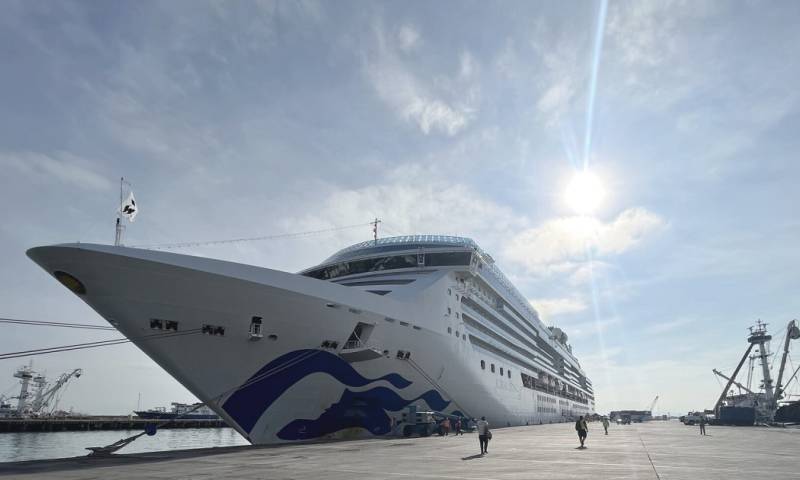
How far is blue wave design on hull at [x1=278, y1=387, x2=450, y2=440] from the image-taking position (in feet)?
68.2

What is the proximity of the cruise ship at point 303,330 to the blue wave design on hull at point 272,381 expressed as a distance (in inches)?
1.6

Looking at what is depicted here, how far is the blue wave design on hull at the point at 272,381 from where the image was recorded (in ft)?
62.3

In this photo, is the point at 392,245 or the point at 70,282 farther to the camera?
the point at 392,245

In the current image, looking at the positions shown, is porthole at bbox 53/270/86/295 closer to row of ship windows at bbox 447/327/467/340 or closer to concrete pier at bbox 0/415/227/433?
row of ship windows at bbox 447/327/467/340

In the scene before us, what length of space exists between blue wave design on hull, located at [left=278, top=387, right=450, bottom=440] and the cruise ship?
0.05 metres

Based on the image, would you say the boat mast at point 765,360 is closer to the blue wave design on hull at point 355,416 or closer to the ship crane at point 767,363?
the ship crane at point 767,363

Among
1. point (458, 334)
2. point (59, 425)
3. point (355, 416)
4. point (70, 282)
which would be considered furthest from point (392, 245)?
point (59, 425)

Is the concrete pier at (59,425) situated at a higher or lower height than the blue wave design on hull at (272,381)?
lower

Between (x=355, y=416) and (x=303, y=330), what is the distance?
532cm

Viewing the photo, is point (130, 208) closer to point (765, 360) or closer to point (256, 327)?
point (256, 327)

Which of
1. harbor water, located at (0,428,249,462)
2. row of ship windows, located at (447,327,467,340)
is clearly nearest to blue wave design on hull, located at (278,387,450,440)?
row of ship windows, located at (447,327,467,340)

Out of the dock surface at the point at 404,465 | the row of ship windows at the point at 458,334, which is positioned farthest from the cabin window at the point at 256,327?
the row of ship windows at the point at 458,334

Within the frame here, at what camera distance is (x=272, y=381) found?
19453mm

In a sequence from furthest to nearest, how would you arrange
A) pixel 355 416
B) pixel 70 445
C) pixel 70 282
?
1. pixel 70 445
2. pixel 355 416
3. pixel 70 282
